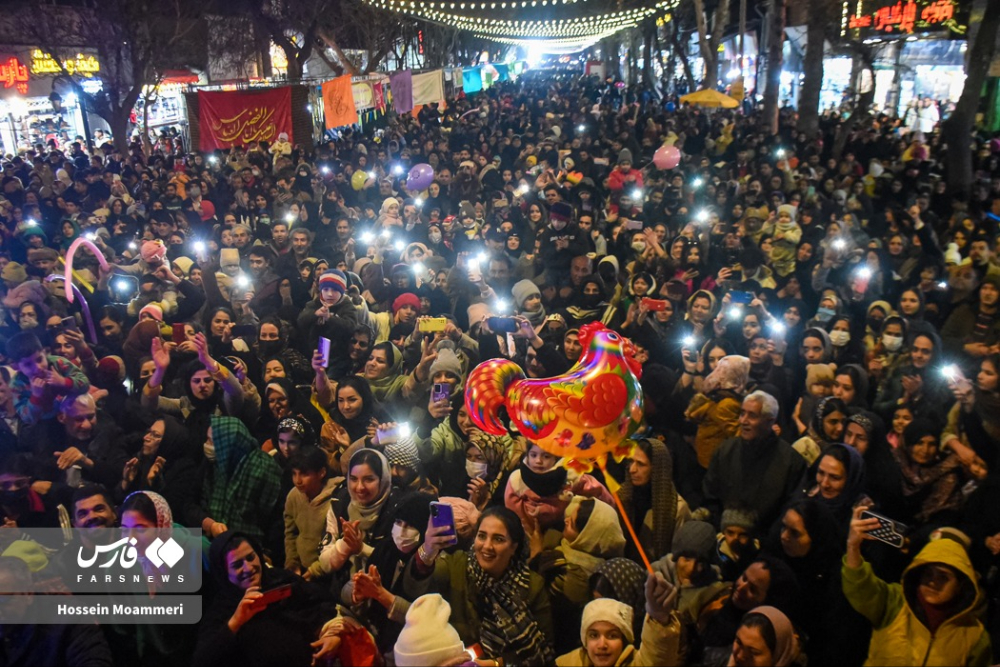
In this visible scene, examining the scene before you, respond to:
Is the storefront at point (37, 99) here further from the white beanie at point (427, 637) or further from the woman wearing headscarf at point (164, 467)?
the white beanie at point (427, 637)

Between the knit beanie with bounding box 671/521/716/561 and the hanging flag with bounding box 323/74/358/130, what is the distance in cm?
1308

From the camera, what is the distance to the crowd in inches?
124

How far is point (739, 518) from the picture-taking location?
12.4 feet

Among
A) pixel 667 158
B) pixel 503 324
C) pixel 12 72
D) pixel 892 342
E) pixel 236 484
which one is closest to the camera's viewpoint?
pixel 236 484

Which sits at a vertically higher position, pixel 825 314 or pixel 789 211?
pixel 789 211

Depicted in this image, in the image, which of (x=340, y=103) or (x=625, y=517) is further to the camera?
(x=340, y=103)

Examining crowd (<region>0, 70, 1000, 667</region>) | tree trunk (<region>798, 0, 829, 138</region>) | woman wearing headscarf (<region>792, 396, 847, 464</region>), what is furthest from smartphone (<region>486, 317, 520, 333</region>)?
tree trunk (<region>798, 0, 829, 138</region>)

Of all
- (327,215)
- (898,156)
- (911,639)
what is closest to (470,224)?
(327,215)

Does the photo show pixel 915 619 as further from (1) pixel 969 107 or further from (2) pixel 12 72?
(2) pixel 12 72

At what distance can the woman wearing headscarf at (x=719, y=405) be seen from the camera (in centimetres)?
454

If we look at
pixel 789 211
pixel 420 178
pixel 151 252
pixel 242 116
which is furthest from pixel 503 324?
pixel 242 116

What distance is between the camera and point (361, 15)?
26312 millimetres

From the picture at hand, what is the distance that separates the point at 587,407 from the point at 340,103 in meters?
13.3

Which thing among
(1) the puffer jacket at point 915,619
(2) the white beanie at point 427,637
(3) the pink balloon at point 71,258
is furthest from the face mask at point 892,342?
(3) the pink balloon at point 71,258
